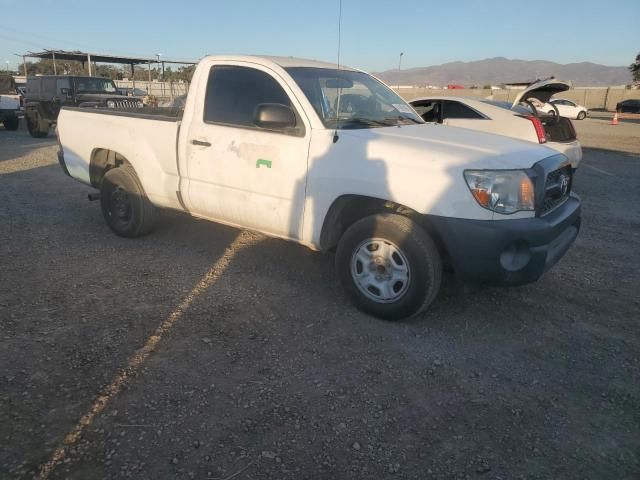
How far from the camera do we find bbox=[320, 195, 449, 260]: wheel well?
3510 mm

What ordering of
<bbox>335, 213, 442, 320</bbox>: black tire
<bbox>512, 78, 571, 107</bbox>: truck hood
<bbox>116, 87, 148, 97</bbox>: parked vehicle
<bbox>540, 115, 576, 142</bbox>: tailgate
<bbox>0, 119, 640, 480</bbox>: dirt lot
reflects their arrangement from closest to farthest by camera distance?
<bbox>0, 119, 640, 480</bbox>: dirt lot → <bbox>335, 213, 442, 320</bbox>: black tire → <bbox>512, 78, 571, 107</bbox>: truck hood → <bbox>540, 115, 576, 142</bbox>: tailgate → <bbox>116, 87, 148, 97</bbox>: parked vehicle

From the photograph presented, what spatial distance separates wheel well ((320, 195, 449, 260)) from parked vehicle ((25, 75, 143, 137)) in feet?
39.4

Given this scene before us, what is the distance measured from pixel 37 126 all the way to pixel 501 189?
16.1 meters

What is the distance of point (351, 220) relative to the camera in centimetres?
390

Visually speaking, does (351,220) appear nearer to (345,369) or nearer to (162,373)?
(345,369)

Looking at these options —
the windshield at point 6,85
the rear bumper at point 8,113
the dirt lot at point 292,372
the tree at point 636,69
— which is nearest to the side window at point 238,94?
the dirt lot at point 292,372

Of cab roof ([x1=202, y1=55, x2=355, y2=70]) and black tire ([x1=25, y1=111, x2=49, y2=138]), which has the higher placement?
cab roof ([x1=202, y1=55, x2=355, y2=70])

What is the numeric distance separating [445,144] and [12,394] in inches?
122

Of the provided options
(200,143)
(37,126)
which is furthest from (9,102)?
(200,143)

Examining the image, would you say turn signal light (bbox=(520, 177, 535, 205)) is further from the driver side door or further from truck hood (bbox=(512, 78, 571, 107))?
truck hood (bbox=(512, 78, 571, 107))

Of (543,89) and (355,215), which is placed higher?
(543,89)

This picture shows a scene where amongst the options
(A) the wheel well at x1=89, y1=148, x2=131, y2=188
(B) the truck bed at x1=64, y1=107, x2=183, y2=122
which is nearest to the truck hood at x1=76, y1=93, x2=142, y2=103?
(B) the truck bed at x1=64, y1=107, x2=183, y2=122

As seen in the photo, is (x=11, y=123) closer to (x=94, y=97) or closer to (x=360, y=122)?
(x=94, y=97)

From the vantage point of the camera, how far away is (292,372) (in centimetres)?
301
